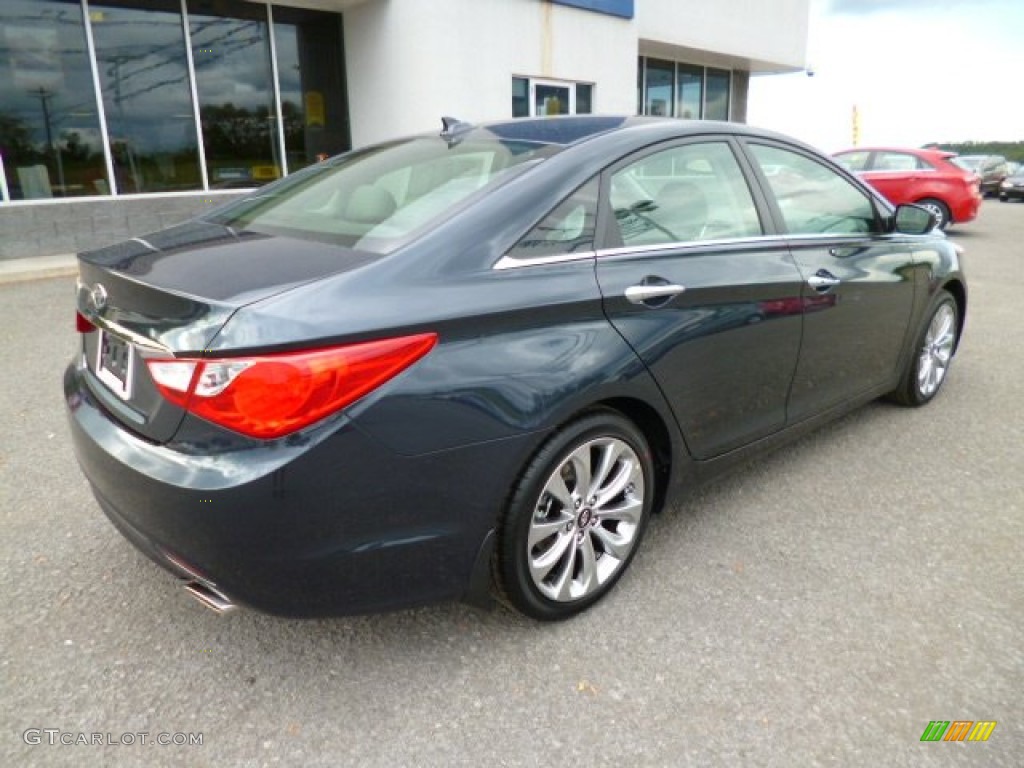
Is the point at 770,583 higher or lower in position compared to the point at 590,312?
lower

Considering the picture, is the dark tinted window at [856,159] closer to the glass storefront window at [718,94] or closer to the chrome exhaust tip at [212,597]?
the glass storefront window at [718,94]

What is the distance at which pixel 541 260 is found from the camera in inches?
89.0

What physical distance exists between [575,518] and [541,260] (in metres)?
0.81

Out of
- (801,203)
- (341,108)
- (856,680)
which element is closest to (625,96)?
(341,108)

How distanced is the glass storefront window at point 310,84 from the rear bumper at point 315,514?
10.1 metres

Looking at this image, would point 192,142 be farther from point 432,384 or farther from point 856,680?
point 856,680

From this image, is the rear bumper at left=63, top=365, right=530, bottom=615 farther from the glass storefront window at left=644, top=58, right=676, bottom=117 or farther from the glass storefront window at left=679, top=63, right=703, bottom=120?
the glass storefront window at left=679, top=63, right=703, bottom=120

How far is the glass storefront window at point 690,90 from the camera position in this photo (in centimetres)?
1739

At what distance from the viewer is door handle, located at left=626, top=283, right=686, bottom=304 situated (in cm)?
242

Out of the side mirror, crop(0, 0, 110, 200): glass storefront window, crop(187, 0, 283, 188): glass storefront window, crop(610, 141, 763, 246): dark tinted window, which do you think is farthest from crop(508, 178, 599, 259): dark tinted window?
crop(187, 0, 283, 188): glass storefront window

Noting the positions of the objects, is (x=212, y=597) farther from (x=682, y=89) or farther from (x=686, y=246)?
(x=682, y=89)

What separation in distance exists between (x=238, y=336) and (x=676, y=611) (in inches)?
64.8

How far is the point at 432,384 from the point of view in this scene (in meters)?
1.95

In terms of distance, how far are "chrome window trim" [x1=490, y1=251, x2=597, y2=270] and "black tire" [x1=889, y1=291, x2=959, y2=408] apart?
2.60 metres
